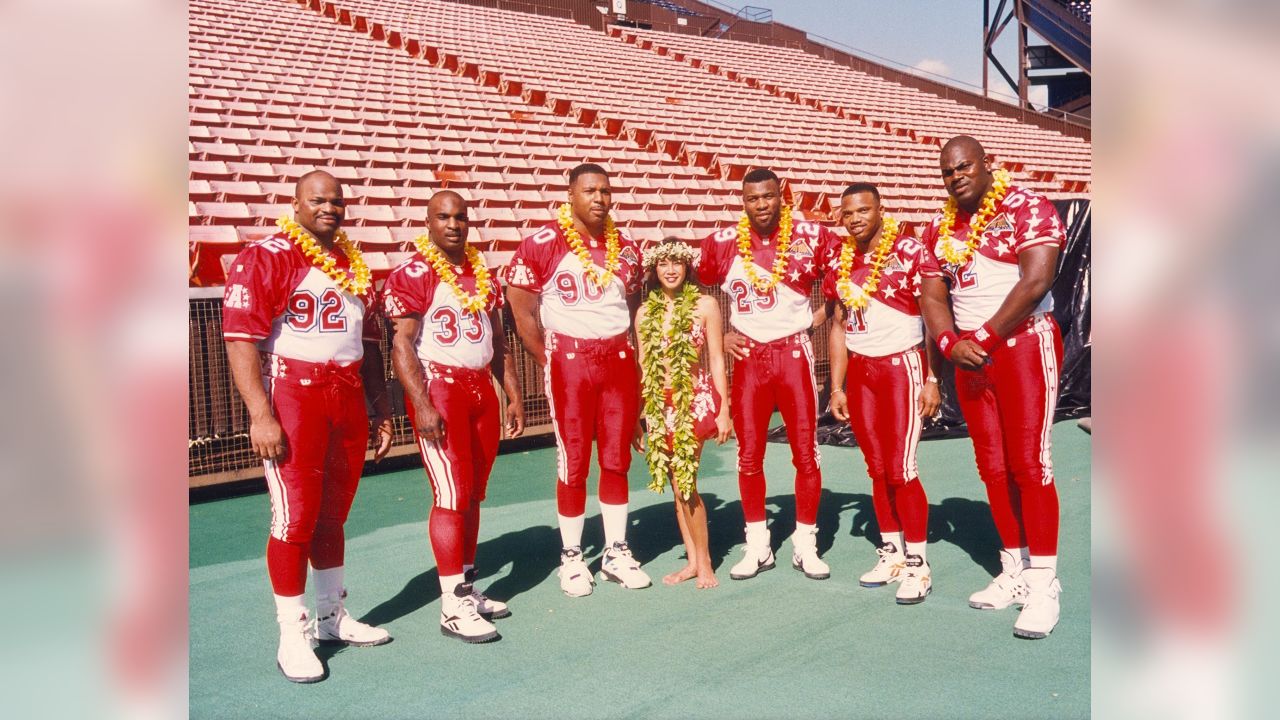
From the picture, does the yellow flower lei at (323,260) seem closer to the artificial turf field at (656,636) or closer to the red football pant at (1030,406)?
the artificial turf field at (656,636)

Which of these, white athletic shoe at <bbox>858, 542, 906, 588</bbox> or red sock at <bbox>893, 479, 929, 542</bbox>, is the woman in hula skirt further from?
red sock at <bbox>893, 479, 929, 542</bbox>

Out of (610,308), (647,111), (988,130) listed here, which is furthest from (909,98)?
(610,308)

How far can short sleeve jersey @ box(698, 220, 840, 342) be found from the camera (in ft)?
13.9

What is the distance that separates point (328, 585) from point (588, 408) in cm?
137

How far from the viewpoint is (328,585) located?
138 inches

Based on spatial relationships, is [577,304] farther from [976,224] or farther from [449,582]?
[976,224]

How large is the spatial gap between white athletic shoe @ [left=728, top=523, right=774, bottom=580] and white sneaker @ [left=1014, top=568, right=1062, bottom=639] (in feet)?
4.08

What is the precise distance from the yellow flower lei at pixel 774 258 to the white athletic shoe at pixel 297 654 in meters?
2.49

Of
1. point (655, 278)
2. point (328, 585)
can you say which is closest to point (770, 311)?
point (655, 278)

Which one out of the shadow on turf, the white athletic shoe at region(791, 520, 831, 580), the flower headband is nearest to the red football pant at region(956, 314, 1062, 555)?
the shadow on turf

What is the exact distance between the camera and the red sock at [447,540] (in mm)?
3598

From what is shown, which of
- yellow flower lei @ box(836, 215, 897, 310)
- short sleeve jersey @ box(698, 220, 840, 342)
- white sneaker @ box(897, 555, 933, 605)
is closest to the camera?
white sneaker @ box(897, 555, 933, 605)
